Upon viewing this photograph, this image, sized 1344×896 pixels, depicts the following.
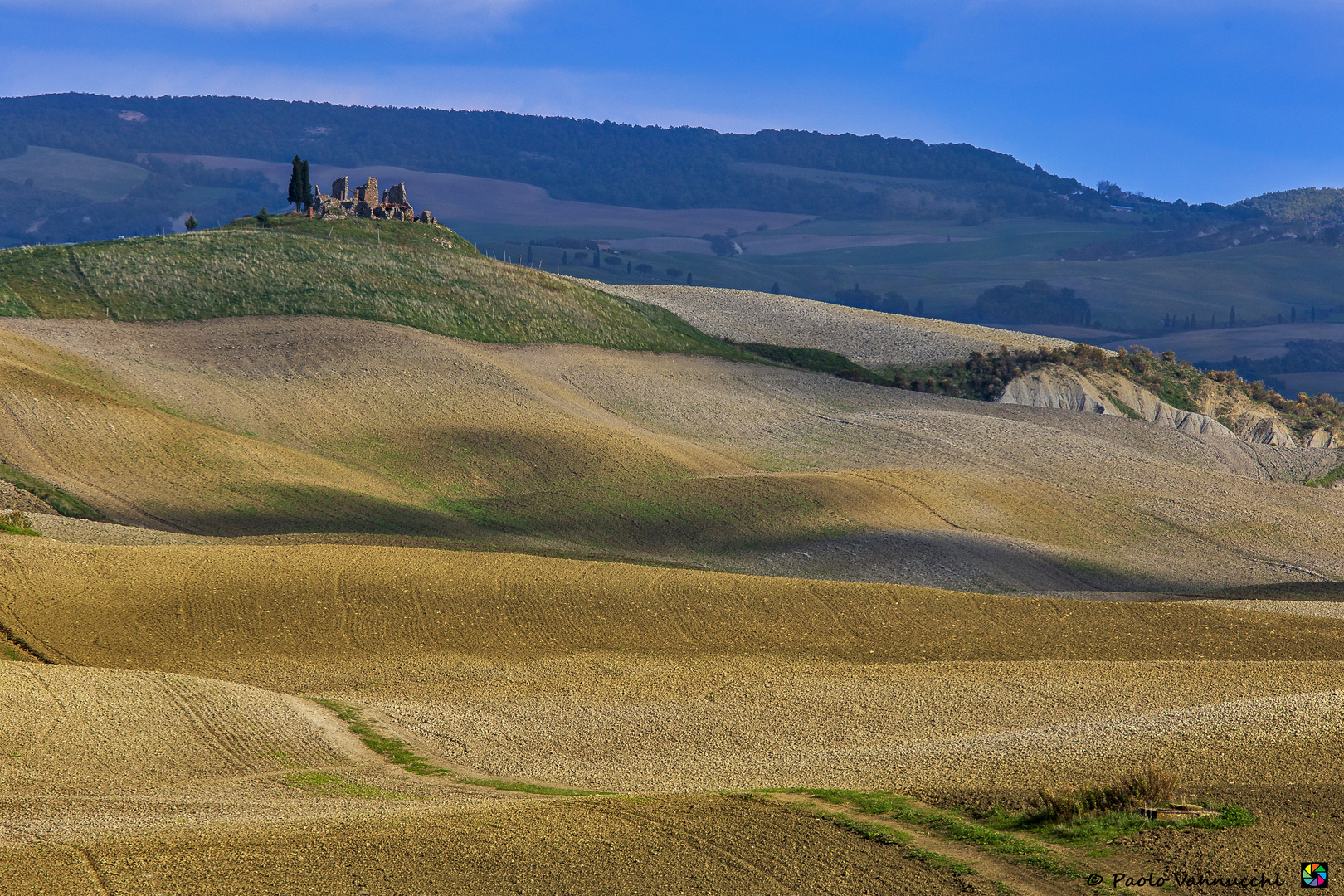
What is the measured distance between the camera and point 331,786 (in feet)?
55.6

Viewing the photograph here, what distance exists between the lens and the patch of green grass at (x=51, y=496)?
39.2m

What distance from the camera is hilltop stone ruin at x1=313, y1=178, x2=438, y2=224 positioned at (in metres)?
94.1

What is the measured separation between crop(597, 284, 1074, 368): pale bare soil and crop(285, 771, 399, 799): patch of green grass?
7491 centimetres

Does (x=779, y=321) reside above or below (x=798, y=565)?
above

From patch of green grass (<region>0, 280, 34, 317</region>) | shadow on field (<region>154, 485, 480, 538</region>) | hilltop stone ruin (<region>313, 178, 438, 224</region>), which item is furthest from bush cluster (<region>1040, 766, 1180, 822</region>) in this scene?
hilltop stone ruin (<region>313, 178, 438, 224</region>)

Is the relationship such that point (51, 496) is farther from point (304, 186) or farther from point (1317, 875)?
point (304, 186)

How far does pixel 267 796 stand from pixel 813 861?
741 centimetres

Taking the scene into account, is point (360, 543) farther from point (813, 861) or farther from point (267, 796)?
point (813, 861)

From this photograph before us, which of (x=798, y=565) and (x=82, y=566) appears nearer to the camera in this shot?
(x=82, y=566)

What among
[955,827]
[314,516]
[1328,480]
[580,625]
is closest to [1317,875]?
[955,827]

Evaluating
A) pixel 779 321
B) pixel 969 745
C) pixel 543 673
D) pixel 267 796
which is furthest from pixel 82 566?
pixel 779 321

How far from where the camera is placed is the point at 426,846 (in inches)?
535

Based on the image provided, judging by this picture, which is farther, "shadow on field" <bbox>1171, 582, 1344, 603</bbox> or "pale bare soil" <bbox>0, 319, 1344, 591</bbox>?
"pale bare soil" <bbox>0, 319, 1344, 591</bbox>

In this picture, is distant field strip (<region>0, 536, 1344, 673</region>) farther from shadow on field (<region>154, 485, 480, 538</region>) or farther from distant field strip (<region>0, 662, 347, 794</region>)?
shadow on field (<region>154, 485, 480, 538</region>)
